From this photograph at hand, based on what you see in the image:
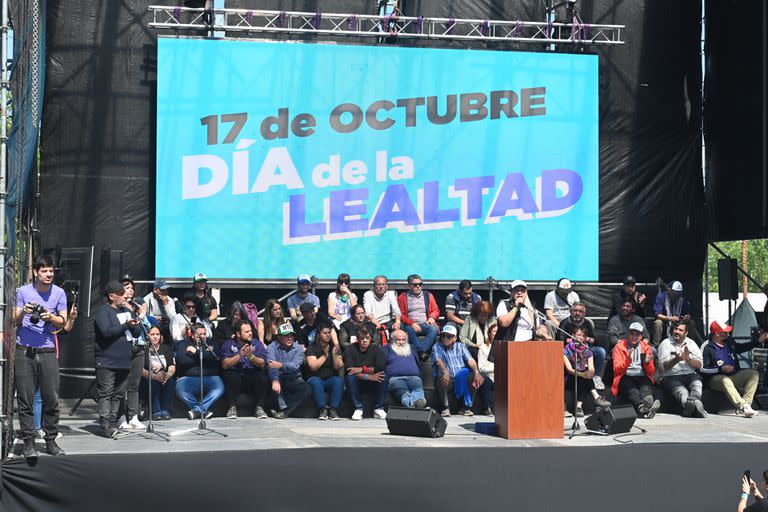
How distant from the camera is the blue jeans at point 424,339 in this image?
12758 millimetres

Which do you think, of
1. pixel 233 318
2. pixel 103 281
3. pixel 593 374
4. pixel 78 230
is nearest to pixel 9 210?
pixel 233 318

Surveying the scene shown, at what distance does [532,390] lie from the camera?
1016 centimetres

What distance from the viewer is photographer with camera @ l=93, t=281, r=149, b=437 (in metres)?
9.77

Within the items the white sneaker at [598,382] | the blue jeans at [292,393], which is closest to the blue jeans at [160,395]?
the blue jeans at [292,393]

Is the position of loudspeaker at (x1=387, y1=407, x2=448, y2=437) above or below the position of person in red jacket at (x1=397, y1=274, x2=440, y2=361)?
below

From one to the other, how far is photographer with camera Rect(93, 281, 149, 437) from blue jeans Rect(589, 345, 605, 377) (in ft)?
18.7

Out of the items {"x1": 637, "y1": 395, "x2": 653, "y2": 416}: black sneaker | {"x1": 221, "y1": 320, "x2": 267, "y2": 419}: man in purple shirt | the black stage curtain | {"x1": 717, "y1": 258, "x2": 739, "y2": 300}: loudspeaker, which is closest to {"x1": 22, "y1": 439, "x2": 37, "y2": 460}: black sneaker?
{"x1": 221, "y1": 320, "x2": 267, "y2": 419}: man in purple shirt

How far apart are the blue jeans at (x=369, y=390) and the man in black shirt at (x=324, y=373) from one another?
150 millimetres

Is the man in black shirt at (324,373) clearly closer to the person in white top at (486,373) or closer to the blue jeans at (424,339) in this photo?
the blue jeans at (424,339)

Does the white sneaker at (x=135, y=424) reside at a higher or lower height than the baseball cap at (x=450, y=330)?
lower

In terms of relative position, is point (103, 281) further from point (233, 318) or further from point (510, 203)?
point (510, 203)

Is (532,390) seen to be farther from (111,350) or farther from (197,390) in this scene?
(111,350)

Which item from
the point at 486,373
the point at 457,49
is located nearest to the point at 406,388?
the point at 486,373

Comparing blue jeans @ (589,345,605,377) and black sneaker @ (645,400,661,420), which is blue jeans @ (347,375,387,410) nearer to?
blue jeans @ (589,345,605,377)
